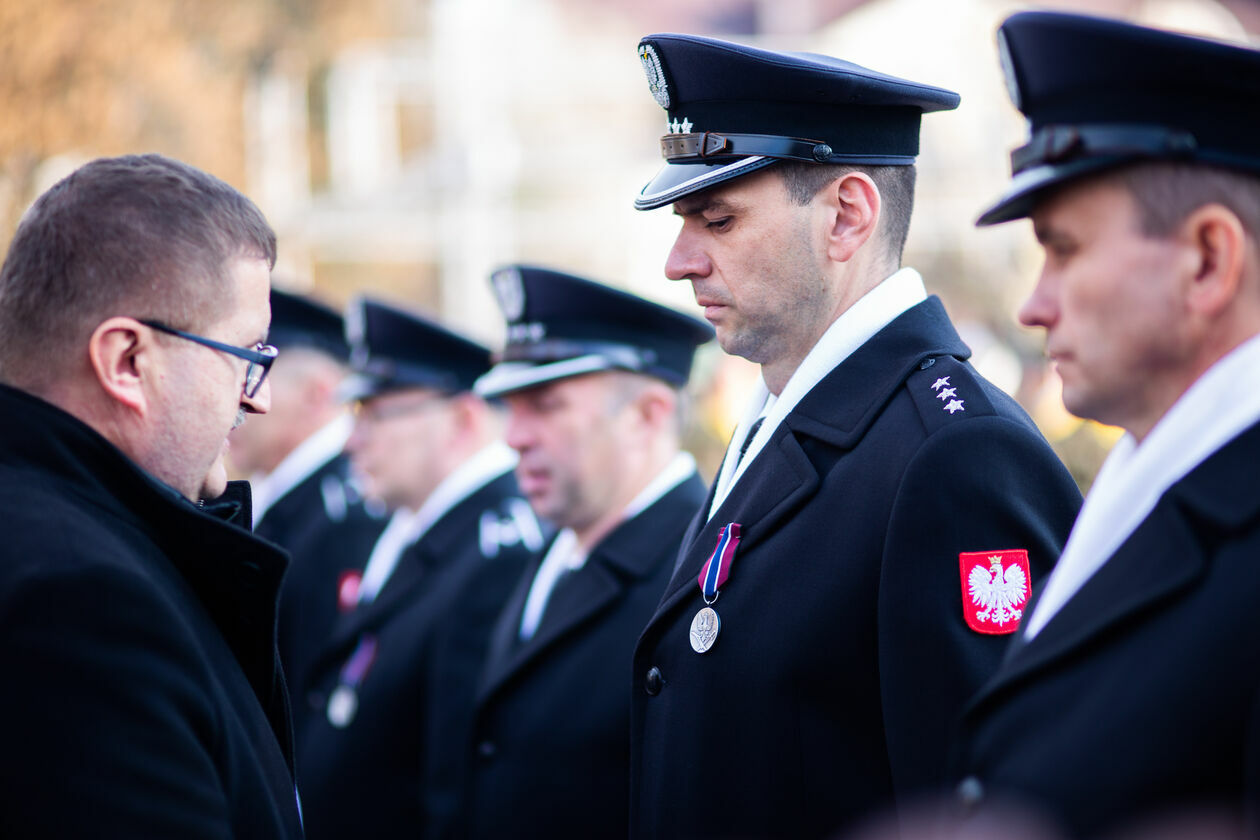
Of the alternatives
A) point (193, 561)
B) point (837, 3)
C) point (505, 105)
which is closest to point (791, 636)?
point (193, 561)

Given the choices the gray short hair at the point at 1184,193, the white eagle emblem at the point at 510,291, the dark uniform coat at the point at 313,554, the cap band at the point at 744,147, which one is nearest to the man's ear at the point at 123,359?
the cap band at the point at 744,147

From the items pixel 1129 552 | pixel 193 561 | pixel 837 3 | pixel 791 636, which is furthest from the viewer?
pixel 837 3

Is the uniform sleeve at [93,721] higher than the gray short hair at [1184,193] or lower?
lower

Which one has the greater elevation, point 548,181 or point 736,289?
point 548,181

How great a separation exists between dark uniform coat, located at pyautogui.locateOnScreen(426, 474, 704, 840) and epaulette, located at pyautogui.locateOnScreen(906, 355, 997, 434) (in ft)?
5.15

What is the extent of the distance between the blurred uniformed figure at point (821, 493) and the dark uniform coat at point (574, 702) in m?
1.01

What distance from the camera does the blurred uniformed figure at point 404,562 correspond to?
15.9ft

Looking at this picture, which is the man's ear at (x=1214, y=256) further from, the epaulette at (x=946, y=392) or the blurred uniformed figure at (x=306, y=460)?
the blurred uniformed figure at (x=306, y=460)

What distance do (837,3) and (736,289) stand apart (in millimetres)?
22680

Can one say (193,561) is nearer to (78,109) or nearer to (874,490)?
(874,490)

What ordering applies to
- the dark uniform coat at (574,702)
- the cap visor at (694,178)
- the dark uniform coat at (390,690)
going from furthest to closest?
the dark uniform coat at (390,690), the dark uniform coat at (574,702), the cap visor at (694,178)

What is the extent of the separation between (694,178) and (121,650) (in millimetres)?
1412

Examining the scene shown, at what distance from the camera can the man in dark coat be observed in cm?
183

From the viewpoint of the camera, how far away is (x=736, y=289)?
2646mm
